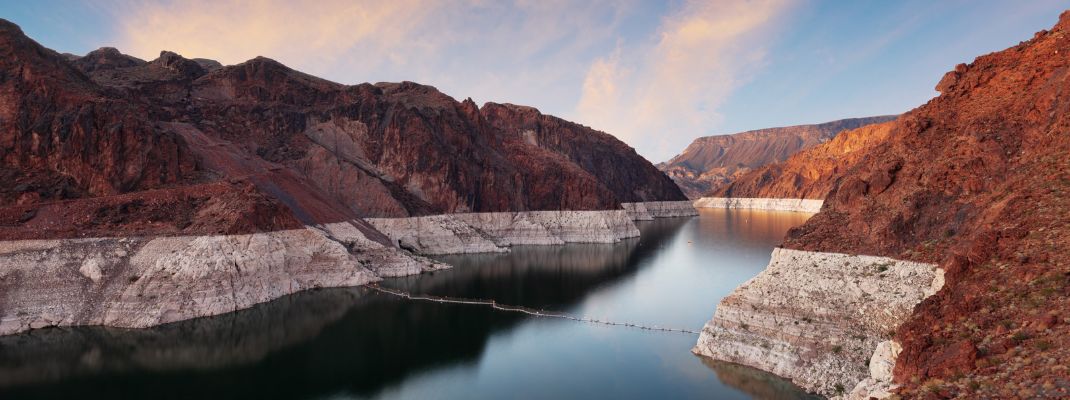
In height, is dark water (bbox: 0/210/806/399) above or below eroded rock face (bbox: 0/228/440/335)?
below

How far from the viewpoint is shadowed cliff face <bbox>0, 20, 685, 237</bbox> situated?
162 feet

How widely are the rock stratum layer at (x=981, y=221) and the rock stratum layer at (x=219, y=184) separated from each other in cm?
3830

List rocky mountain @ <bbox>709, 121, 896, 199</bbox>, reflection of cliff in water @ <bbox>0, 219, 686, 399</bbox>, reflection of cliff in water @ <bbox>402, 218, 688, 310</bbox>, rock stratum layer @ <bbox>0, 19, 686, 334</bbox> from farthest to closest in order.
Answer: rocky mountain @ <bbox>709, 121, 896, 199</bbox>, reflection of cliff in water @ <bbox>402, 218, 688, 310</bbox>, rock stratum layer @ <bbox>0, 19, 686, 334</bbox>, reflection of cliff in water @ <bbox>0, 219, 686, 399</bbox>

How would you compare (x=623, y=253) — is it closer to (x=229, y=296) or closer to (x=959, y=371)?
(x=229, y=296)

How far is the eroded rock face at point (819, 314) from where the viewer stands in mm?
24453

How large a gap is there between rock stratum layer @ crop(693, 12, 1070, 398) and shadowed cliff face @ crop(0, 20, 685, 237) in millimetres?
44484

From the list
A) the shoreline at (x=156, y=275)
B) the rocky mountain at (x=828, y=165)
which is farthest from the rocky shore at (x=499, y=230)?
the rocky mountain at (x=828, y=165)

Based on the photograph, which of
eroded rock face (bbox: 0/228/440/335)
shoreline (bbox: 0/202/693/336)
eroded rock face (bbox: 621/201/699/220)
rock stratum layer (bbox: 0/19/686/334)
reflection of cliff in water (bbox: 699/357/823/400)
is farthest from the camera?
eroded rock face (bbox: 621/201/699/220)

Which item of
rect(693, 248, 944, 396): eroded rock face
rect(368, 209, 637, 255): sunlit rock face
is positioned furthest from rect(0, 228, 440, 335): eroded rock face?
rect(693, 248, 944, 396): eroded rock face

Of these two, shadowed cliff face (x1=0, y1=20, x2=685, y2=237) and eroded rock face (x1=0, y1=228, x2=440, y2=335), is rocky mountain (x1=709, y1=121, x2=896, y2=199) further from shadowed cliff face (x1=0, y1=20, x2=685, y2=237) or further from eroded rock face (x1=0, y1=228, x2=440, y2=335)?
eroded rock face (x1=0, y1=228, x2=440, y2=335)

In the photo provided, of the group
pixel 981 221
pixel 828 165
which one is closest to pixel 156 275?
pixel 981 221

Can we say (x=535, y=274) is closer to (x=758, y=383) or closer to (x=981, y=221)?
(x=758, y=383)

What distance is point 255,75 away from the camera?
96.1 m

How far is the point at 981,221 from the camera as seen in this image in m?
23.6
